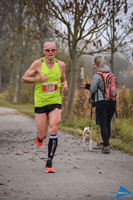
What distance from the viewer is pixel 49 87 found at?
573cm

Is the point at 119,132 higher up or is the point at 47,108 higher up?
the point at 47,108

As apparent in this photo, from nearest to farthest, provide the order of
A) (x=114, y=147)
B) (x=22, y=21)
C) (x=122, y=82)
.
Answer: (x=114, y=147), (x=122, y=82), (x=22, y=21)

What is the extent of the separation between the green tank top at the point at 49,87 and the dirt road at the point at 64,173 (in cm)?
109

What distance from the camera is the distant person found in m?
7.42

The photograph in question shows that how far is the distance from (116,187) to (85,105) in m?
10.7

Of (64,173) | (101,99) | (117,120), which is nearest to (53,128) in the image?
(64,173)

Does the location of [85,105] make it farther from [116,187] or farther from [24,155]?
[116,187]

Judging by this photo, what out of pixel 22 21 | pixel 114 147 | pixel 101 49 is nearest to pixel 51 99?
pixel 114 147

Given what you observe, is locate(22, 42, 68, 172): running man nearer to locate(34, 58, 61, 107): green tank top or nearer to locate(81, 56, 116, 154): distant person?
locate(34, 58, 61, 107): green tank top

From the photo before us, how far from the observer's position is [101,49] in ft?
44.6

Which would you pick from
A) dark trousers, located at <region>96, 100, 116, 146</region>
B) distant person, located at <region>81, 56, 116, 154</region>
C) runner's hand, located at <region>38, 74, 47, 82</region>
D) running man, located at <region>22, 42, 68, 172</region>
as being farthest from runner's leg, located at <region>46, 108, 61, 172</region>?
dark trousers, located at <region>96, 100, 116, 146</region>

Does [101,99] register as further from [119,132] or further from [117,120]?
[117,120]

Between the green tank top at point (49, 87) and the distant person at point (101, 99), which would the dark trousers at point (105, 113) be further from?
the green tank top at point (49, 87)

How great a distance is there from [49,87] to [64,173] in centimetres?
134
